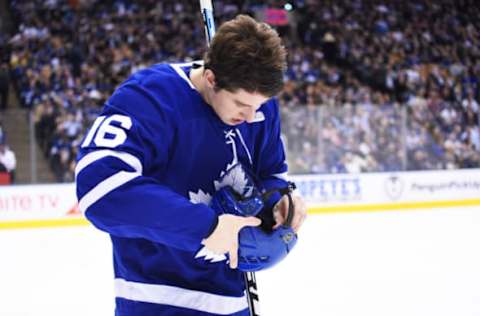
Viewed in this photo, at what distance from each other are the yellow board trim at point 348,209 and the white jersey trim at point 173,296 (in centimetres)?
477

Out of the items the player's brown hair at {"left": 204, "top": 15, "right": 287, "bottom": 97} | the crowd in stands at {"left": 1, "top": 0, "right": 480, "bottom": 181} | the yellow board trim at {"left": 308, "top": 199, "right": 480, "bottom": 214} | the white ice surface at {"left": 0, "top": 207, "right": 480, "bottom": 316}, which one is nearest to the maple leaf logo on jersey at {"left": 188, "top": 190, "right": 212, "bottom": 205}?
the player's brown hair at {"left": 204, "top": 15, "right": 287, "bottom": 97}

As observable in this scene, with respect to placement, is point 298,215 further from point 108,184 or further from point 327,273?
point 327,273

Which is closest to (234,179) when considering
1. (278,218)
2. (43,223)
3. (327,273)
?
(278,218)

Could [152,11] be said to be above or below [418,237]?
above

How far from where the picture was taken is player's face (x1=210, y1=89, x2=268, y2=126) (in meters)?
1.25

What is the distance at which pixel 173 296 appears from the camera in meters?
1.39

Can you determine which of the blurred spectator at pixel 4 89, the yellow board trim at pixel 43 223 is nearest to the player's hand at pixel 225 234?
the yellow board trim at pixel 43 223

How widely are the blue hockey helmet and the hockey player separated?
1.0 inches

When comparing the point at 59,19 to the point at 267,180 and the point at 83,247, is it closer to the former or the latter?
the point at 83,247

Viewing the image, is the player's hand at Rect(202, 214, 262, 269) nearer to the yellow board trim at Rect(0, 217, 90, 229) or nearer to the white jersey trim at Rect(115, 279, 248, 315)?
the white jersey trim at Rect(115, 279, 248, 315)

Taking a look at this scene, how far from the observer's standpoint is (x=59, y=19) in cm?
988

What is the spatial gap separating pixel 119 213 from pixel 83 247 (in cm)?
390

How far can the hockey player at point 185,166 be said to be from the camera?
1151 mm

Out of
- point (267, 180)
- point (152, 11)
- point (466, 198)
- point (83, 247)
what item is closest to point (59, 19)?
point (152, 11)
